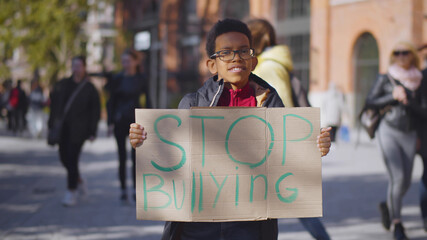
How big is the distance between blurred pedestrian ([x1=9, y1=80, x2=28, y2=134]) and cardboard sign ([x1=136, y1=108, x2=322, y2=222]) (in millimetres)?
18277

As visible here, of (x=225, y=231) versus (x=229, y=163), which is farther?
(x=225, y=231)

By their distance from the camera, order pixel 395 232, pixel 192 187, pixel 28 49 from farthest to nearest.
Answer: pixel 28 49, pixel 395 232, pixel 192 187

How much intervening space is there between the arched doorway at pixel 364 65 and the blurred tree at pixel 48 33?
42.3ft

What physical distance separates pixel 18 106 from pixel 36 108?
106 inches

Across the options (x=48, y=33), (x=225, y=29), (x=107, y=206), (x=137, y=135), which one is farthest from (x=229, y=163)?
(x=48, y=33)

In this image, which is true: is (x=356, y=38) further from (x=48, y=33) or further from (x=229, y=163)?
(x=229, y=163)

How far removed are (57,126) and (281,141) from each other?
512cm

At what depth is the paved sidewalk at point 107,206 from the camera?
5754 millimetres

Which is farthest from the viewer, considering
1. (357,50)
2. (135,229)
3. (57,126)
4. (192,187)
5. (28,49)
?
(28,49)

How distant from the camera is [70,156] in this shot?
288 inches

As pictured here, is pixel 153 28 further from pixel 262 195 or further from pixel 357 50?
pixel 262 195

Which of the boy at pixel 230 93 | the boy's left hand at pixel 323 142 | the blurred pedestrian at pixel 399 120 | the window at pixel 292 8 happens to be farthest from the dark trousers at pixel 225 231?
Answer: the window at pixel 292 8

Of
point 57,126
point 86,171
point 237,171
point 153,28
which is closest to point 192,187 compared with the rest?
point 237,171

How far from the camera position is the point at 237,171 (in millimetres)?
2773
